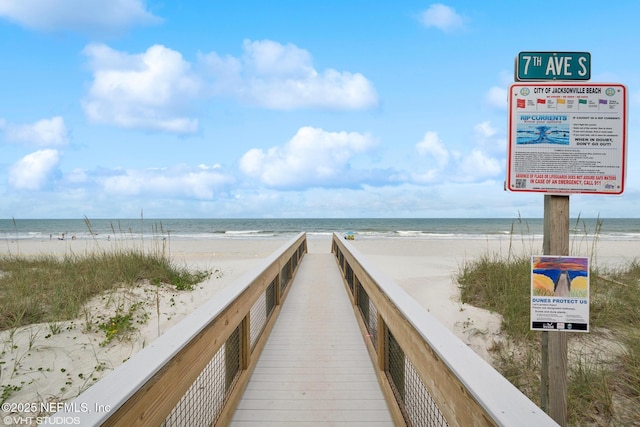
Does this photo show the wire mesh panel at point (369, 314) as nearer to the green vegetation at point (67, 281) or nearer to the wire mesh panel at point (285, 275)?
the wire mesh panel at point (285, 275)

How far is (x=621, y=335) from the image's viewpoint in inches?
148

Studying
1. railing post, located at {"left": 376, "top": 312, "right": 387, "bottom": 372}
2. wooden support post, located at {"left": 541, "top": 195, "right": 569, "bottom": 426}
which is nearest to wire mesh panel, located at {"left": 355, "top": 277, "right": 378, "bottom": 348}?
railing post, located at {"left": 376, "top": 312, "right": 387, "bottom": 372}

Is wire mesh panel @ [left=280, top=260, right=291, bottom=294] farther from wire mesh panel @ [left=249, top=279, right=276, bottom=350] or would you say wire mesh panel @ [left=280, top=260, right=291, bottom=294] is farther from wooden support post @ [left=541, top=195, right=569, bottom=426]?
wooden support post @ [left=541, top=195, right=569, bottom=426]

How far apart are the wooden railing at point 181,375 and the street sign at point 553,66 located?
2192 millimetres

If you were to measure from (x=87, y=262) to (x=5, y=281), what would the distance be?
1.26 meters

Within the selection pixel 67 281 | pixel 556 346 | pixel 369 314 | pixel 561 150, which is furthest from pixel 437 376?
pixel 67 281

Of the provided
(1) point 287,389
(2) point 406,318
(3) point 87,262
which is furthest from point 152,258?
(2) point 406,318

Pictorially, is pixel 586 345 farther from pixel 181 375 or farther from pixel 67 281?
pixel 67 281

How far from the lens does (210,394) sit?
2.68 m

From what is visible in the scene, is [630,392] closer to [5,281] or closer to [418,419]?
[418,419]

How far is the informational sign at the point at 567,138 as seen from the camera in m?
2.02

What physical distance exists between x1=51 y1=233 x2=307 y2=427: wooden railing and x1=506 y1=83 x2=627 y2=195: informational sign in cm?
181

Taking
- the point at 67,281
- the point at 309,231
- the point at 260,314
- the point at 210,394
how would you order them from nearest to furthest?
the point at 210,394, the point at 260,314, the point at 67,281, the point at 309,231

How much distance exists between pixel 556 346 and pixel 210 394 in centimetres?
217
